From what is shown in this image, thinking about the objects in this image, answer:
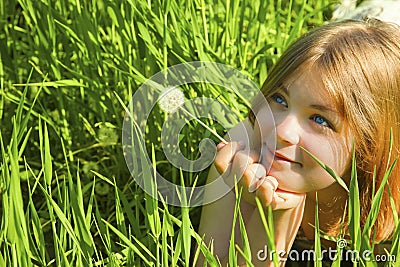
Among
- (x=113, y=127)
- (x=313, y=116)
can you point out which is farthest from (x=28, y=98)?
(x=313, y=116)

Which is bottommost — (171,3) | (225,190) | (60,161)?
(60,161)

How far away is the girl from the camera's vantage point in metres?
1.13

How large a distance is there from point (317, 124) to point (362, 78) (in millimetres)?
104

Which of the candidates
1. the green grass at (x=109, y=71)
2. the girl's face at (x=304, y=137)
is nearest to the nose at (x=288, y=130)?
the girl's face at (x=304, y=137)

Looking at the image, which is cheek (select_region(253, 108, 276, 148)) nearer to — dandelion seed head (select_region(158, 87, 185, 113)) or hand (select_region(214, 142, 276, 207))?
hand (select_region(214, 142, 276, 207))

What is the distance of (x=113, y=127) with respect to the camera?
1452 millimetres

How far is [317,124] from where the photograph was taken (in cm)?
113

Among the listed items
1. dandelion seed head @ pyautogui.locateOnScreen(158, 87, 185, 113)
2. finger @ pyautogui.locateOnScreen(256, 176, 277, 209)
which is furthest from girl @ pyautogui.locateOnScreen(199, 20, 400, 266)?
dandelion seed head @ pyautogui.locateOnScreen(158, 87, 185, 113)

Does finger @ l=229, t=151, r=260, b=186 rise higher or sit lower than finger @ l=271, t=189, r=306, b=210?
higher

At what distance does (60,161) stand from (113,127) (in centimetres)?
20

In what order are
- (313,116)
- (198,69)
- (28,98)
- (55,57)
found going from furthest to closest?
(28,98) → (55,57) → (198,69) → (313,116)

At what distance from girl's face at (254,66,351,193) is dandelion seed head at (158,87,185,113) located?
0.90 feet

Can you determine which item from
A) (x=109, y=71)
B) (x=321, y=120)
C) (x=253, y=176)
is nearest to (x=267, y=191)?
(x=253, y=176)

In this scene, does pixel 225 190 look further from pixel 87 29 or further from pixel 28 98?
pixel 28 98
